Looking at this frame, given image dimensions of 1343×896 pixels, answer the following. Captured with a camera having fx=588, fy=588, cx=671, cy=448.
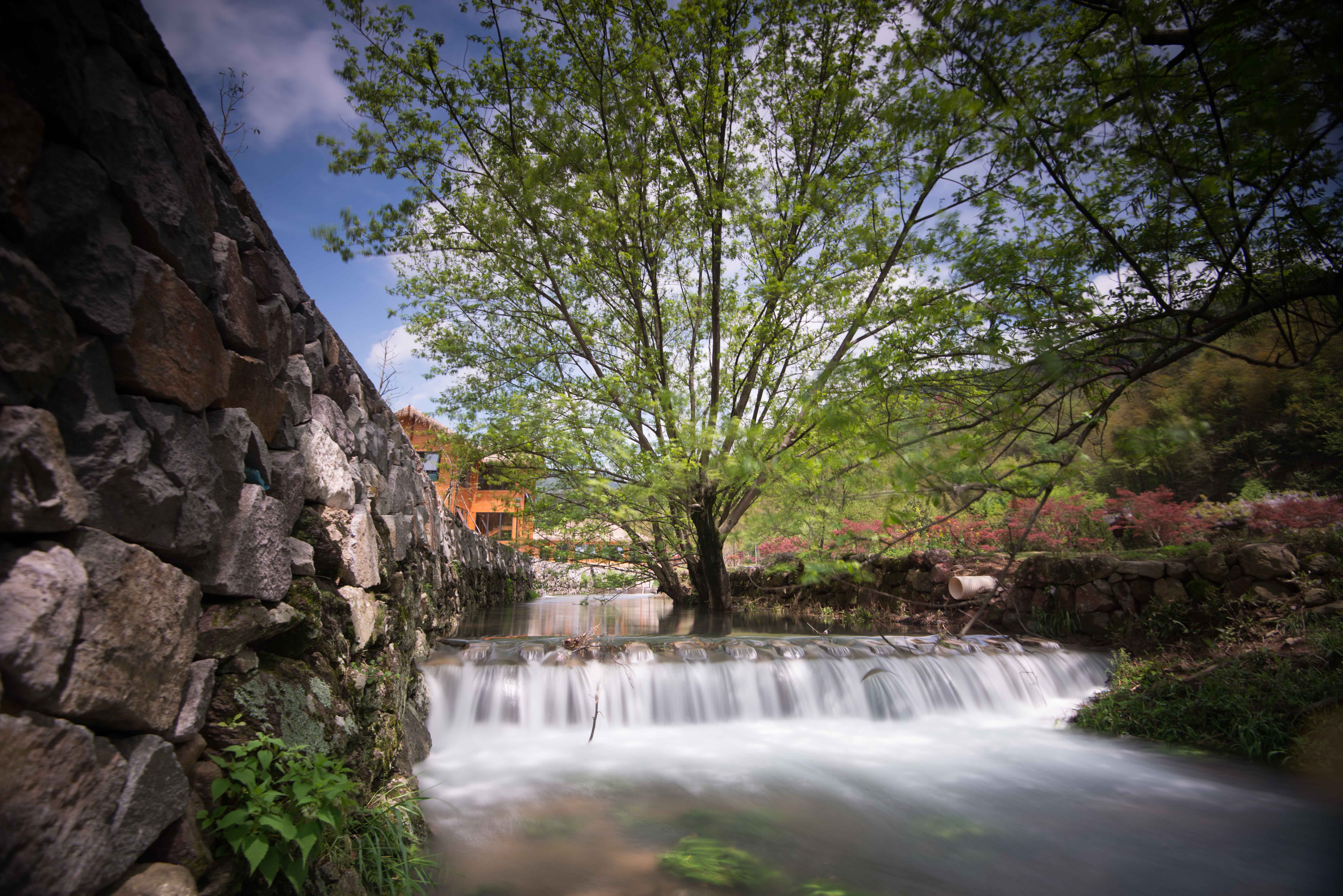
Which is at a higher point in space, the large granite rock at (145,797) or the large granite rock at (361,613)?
the large granite rock at (361,613)

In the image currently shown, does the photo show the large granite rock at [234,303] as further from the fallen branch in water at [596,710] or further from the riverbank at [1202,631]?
the fallen branch in water at [596,710]

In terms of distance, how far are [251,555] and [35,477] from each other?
0.91 m

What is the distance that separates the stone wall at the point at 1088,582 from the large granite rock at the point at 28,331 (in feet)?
8.22

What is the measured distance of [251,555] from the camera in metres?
2.12

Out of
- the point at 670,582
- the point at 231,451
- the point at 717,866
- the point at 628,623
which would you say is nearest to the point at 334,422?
the point at 231,451


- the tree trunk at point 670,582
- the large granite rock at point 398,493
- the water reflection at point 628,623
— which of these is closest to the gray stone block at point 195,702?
the large granite rock at point 398,493

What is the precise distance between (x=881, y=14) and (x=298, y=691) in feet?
27.8

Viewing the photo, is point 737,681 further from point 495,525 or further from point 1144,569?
point 495,525

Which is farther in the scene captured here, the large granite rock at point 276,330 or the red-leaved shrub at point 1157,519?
the red-leaved shrub at point 1157,519

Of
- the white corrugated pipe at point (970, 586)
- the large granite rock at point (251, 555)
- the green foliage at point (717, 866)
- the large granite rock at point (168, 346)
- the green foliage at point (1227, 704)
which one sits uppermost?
the large granite rock at point (168, 346)

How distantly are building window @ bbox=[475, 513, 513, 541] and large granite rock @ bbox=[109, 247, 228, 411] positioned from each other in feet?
48.9

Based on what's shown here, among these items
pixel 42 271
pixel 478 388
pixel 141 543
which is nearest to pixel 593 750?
pixel 141 543

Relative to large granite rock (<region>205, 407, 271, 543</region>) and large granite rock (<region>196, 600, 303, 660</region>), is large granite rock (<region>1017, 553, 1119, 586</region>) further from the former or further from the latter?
large granite rock (<region>205, 407, 271, 543</region>)

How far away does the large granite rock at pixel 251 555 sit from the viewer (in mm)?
1950
